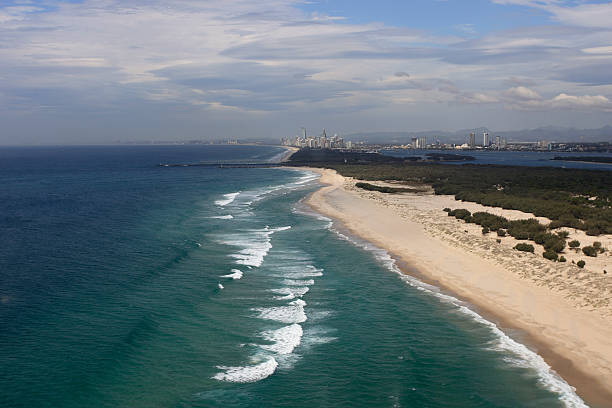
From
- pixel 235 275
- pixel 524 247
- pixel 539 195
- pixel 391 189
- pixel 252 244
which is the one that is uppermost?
pixel 391 189

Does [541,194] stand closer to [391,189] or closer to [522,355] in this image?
[391,189]

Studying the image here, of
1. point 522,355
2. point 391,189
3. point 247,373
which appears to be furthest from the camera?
point 391,189

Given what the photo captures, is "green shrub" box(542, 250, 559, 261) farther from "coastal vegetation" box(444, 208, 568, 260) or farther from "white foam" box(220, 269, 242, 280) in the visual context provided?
"white foam" box(220, 269, 242, 280)

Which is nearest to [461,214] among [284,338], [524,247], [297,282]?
[524,247]

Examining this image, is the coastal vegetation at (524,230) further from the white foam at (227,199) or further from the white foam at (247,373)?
the white foam at (227,199)

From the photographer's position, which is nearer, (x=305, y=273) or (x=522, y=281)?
(x=522, y=281)

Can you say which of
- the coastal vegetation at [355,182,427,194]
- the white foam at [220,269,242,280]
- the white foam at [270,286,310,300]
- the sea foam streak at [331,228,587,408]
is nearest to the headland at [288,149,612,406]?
the sea foam streak at [331,228,587,408]
